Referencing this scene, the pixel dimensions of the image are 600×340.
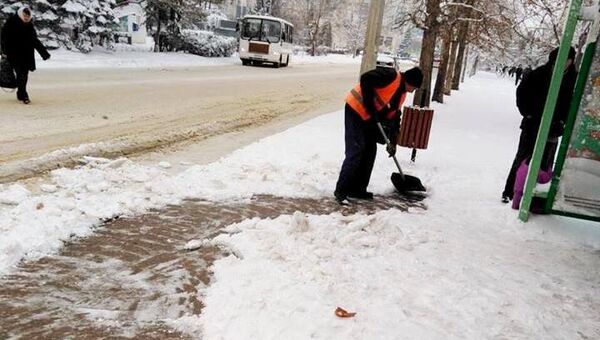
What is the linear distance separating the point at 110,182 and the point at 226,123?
4174 mm

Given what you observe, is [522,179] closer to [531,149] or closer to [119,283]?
[531,149]

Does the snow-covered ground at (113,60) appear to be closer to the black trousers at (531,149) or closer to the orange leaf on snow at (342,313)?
the black trousers at (531,149)

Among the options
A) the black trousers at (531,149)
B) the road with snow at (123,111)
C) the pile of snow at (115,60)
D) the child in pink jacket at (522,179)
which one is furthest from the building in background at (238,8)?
the child in pink jacket at (522,179)

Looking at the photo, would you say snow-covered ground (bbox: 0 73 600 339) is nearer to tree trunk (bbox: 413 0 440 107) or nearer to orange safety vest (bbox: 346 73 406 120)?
orange safety vest (bbox: 346 73 406 120)

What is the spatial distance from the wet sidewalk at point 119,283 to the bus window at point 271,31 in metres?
22.6

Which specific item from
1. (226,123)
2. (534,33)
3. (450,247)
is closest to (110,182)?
(450,247)

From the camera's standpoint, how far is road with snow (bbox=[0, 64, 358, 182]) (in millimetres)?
6137

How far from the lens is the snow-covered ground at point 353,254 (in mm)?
2920

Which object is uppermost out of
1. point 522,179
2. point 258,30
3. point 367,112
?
point 258,30

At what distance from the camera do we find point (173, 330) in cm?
275

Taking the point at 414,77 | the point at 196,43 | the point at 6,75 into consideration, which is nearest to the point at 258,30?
the point at 196,43

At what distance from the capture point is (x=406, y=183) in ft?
19.1

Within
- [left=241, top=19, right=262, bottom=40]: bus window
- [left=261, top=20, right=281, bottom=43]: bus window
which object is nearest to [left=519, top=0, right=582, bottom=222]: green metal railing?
[left=261, top=20, right=281, bottom=43]: bus window

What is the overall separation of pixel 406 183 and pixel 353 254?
2.25 metres
